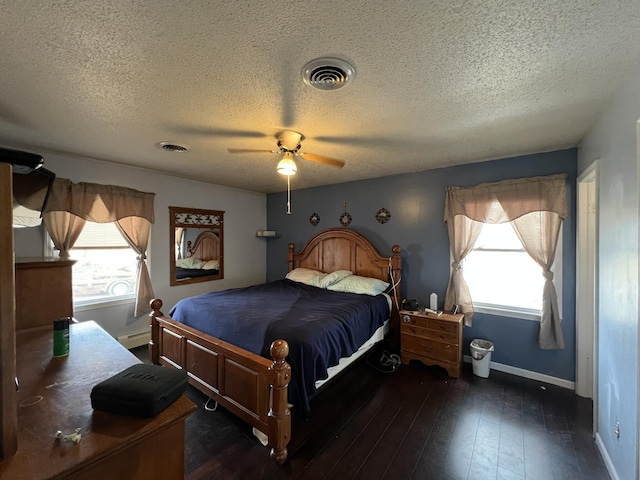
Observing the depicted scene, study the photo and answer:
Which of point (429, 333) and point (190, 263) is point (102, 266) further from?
point (429, 333)

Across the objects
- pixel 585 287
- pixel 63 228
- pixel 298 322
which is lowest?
pixel 298 322

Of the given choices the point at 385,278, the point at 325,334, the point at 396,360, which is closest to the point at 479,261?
the point at 385,278

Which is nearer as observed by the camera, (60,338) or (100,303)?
(60,338)

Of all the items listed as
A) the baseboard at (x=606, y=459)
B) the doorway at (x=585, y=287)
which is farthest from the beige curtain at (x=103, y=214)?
the doorway at (x=585, y=287)

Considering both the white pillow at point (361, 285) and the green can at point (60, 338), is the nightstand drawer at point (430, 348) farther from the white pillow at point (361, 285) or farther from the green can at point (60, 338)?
the green can at point (60, 338)

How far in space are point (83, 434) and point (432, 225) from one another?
3584 millimetres

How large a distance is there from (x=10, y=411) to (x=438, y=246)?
367 cm

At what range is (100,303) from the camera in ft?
10.8

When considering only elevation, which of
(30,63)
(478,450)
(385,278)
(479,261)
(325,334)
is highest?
(30,63)

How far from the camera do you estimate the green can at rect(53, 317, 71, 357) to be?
1.49 m

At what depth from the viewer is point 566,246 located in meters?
2.73

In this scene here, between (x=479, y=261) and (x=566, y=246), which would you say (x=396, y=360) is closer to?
(x=479, y=261)

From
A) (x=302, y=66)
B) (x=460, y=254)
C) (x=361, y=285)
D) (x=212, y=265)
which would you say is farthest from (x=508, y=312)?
(x=212, y=265)

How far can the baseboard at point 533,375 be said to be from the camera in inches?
107
